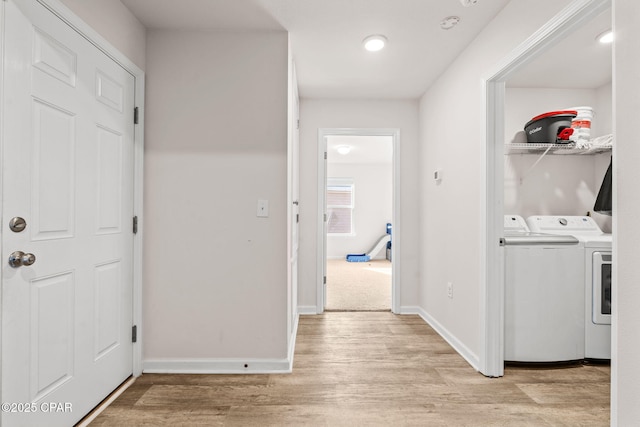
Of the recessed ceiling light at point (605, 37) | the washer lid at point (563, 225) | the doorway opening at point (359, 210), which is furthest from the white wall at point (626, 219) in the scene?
the doorway opening at point (359, 210)

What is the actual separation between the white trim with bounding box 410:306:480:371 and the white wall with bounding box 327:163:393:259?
4345 mm

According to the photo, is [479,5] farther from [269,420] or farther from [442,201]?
[269,420]

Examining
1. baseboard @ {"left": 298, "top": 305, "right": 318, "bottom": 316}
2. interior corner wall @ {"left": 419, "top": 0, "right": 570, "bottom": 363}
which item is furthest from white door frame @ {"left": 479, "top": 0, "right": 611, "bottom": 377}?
baseboard @ {"left": 298, "top": 305, "right": 318, "bottom": 316}

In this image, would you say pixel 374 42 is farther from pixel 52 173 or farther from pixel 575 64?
pixel 52 173

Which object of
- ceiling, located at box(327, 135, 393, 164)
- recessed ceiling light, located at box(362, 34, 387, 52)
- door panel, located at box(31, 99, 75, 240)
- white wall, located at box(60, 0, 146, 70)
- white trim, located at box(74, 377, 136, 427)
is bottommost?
white trim, located at box(74, 377, 136, 427)

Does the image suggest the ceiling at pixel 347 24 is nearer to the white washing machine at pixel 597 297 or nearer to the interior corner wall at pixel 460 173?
the interior corner wall at pixel 460 173

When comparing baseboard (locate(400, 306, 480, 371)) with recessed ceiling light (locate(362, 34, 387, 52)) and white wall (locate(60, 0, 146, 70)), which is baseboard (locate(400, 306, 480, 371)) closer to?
recessed ceiling light (locate(362, 34, 387, 52))

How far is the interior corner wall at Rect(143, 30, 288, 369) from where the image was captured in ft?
7.34

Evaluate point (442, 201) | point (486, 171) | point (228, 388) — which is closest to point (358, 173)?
point (442, 201)

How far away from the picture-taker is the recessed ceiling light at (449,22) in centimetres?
214

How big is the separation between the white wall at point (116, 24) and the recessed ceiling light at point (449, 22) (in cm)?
197

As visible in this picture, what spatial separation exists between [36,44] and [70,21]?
25cm

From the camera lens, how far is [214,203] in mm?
2248

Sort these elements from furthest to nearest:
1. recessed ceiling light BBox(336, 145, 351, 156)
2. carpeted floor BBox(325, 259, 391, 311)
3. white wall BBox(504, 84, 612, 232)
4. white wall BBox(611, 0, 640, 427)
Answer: recessed ceiling light BBox(336, 145, 351, 156) < carpeted floor BBox(325, 259, 391, 311) < white wall BBox(504, 84, 612, 232) < white wall BBox(611, 0, 640, 427)
